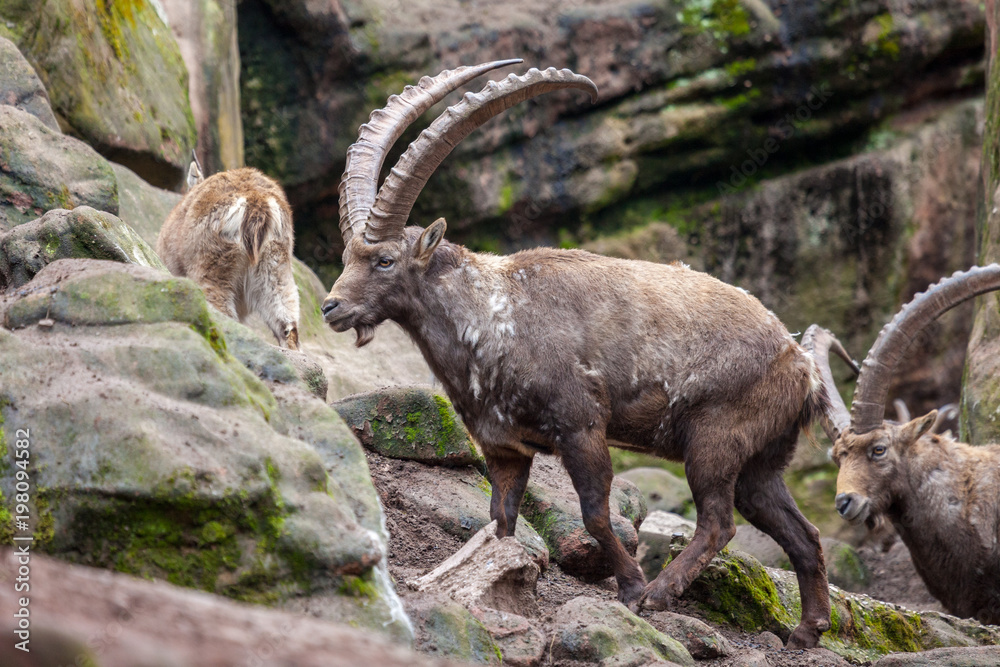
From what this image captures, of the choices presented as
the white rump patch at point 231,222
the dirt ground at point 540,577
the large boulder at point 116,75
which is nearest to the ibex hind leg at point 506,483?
the dirt ground at point 540,577

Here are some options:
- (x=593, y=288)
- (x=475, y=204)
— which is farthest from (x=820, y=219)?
(x=593, y=288)

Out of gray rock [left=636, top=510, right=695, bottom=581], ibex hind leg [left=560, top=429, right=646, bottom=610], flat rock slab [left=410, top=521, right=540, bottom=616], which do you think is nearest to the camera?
flat rock slab [left=410, top=521, right=540, bottom=616]

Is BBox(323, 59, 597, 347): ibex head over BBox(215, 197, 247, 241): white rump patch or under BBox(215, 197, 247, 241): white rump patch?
over

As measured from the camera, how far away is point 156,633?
2135 millimetres

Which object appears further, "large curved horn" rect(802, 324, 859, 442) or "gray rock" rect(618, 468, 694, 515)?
"gray rock" rect(618, 468, 694, 515)

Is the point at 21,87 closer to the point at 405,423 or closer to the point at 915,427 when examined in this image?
the point at 405,423

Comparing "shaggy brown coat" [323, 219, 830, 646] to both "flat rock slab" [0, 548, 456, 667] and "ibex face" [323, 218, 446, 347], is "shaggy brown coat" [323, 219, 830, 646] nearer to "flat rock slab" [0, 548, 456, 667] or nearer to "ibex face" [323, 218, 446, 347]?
"ibex face" [323, 218, 446, 347]

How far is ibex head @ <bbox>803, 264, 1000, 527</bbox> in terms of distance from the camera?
293 inches

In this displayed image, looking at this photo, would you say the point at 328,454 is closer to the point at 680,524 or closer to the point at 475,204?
the point at 680,524

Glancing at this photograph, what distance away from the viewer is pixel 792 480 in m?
13.4

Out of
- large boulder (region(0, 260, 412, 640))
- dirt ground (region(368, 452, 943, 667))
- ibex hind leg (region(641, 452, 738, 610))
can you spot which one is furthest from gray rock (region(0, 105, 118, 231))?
ibex hind leg (region(641, 452, 738, 610))

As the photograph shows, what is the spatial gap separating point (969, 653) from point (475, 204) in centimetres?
882

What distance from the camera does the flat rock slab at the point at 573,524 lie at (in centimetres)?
595

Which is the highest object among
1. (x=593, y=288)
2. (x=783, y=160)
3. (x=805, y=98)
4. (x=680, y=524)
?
(x=805, y=98)
